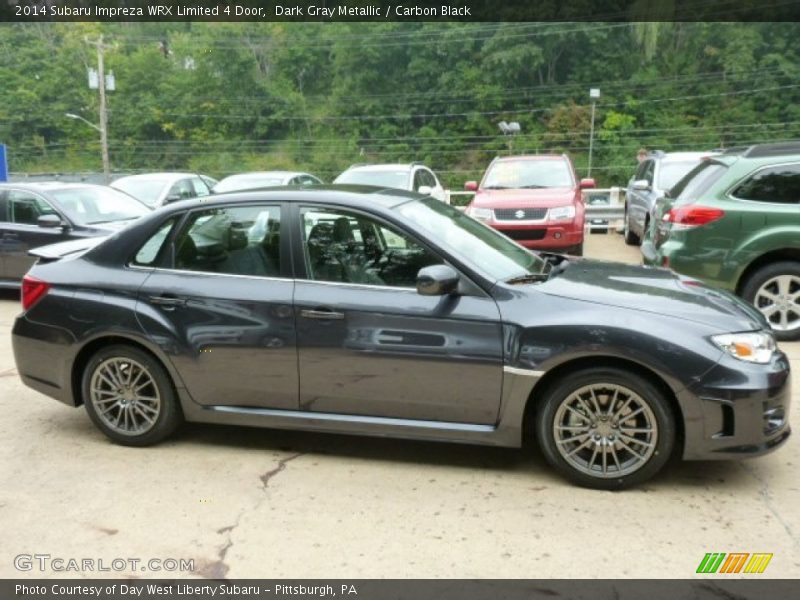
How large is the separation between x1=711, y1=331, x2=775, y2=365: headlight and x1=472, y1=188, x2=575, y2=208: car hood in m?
6.83

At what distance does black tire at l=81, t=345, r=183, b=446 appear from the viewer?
453cm

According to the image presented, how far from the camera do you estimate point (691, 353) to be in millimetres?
3676

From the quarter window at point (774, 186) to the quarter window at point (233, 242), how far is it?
182 inches

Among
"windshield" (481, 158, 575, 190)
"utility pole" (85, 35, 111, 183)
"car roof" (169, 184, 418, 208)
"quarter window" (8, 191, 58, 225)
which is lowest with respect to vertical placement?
"quarter window" (8, 191, 58, 225)

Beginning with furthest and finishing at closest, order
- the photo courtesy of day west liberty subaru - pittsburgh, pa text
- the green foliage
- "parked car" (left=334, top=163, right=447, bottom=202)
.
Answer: the green foliage, the photo courtesy of day west liberty subaru - pittsburgh, pa text, "parked car" (left=334, top=163, right=447, bottom=202)

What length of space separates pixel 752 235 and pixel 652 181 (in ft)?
18.5

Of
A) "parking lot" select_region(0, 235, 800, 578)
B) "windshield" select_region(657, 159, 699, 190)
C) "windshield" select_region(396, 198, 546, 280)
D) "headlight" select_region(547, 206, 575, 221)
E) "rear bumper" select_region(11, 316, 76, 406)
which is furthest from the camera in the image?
"windshield" select_region(657, 159, 699, 190)

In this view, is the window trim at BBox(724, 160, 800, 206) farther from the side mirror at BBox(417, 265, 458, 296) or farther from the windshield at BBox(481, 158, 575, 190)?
the windshield at BBox(481, 158, 575, 190)

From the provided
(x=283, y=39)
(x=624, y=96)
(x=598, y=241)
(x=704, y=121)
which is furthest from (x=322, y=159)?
(x=598, y=241)

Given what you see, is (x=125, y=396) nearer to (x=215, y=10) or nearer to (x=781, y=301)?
(x=781, y=301)

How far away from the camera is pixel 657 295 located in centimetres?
407

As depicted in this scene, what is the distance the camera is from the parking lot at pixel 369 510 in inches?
128

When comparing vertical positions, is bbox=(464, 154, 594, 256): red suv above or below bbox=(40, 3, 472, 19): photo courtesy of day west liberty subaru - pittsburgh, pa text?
below

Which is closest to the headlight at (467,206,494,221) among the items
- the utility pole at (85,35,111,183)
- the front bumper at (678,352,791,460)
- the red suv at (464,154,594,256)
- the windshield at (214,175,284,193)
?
the red suv at (464,154,594,256)
